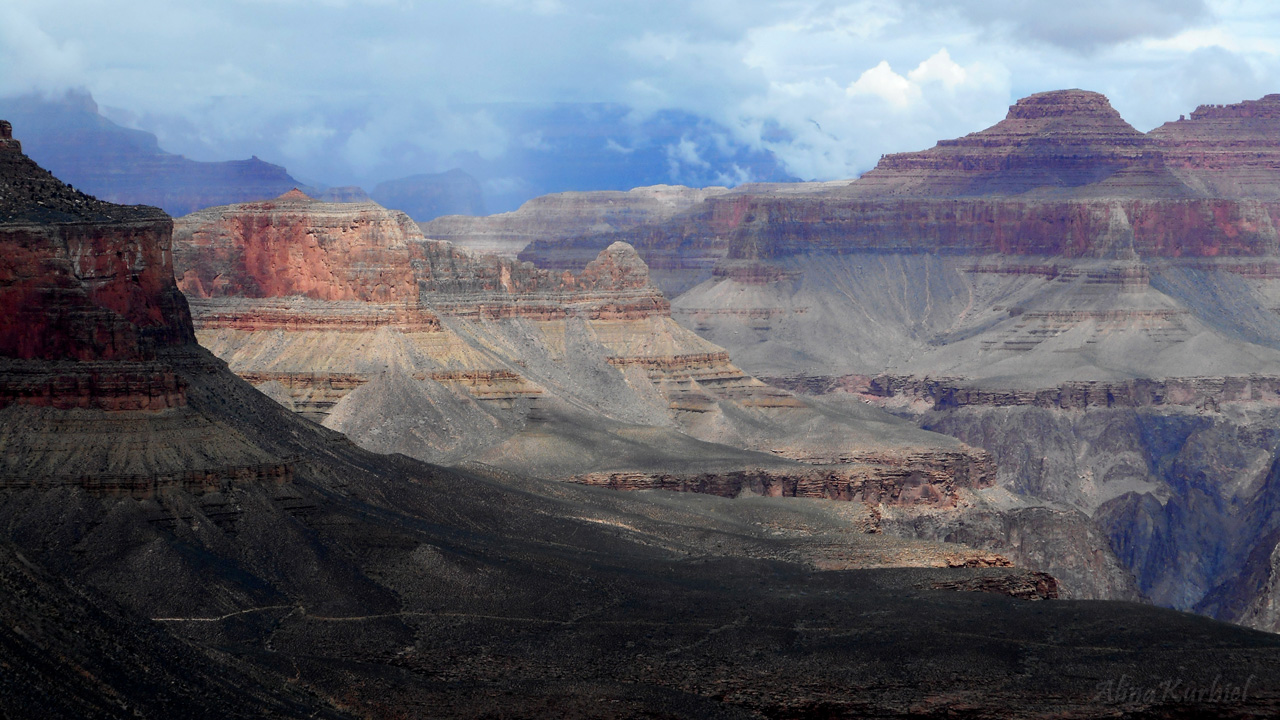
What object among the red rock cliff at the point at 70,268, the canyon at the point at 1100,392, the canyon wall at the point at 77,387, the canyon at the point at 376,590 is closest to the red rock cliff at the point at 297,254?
the canyon at the point at 1100,392

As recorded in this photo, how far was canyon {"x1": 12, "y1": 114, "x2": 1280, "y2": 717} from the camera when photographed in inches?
1531

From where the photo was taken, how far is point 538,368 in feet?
375

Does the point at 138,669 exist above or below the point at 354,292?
below

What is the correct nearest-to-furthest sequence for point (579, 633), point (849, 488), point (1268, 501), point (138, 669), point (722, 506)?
point (138, 669) → point (579, 633) → point (722, 506) → point (849, 488) → point (1268, 501)

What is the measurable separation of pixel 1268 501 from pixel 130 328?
9286cm

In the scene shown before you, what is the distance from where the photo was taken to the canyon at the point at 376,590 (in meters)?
38.9

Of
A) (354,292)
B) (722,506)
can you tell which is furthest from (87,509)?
(354,292)

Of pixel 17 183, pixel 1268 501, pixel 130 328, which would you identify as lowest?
pixel 1268 501

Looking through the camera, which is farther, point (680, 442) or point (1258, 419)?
point (1258, 419)

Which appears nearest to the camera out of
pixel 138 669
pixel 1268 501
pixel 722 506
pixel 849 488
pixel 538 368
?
pixel 138 669

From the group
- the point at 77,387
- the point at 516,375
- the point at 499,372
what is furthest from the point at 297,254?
the point at 77,387

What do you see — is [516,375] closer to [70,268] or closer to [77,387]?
[70,268]

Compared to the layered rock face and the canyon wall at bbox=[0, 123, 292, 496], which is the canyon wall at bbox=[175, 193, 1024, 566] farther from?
the canyon wall at bbox=[0, 123, 292, 496]

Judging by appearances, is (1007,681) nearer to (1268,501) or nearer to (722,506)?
(722,506)
